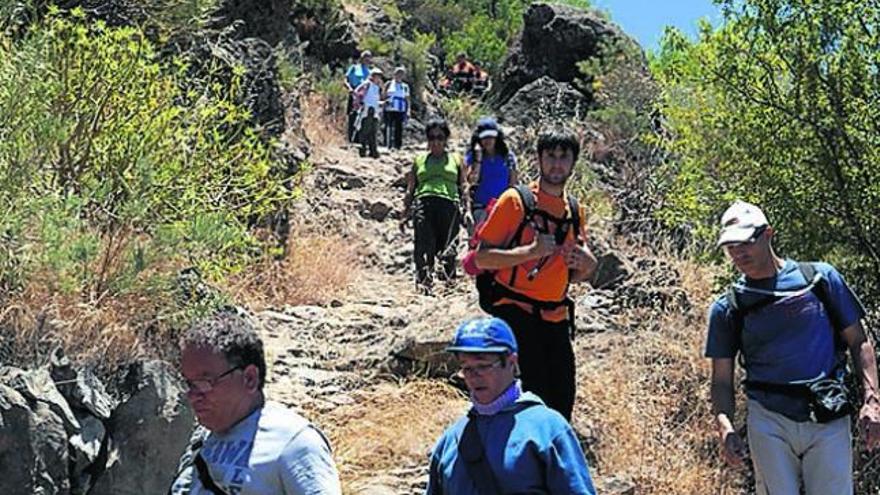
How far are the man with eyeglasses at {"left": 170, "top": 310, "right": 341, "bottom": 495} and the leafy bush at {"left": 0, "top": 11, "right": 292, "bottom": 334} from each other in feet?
11.0

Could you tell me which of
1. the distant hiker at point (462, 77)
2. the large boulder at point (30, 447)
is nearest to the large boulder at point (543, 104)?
the distant hiker at point (462, 77)

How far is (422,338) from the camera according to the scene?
8742mm

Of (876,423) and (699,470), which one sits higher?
(876,423)

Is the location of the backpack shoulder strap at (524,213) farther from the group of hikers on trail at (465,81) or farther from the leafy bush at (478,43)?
the leafy bush at (478,43)

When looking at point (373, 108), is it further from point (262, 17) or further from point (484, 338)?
point (484, 338)

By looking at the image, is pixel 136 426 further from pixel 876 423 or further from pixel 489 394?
pixel 876 423

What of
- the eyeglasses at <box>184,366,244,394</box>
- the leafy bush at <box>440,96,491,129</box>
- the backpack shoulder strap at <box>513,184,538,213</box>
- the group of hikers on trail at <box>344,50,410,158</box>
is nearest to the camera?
the eyeglasses at <box>184,366,244,394</box>

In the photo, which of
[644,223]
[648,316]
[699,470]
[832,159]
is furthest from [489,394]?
[644,223]

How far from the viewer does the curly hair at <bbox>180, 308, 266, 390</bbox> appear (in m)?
3.36

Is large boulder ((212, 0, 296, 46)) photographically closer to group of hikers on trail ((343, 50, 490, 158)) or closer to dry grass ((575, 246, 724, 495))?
group of hikers on trail ((343, 50, 490, 158))

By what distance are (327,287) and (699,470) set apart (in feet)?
15.3

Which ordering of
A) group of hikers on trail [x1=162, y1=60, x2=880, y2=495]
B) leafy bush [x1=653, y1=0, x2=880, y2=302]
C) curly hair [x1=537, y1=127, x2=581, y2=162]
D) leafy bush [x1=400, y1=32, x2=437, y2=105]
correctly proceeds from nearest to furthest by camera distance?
1. group of hikers on trail [x1=162, y1=60, x2=880, y2=495]
2. curly hair [x1=537, y1=127, x2=581, y2=162]
3. leafy bush [x1=653, y1=0, x2=880, y2=302]
4. leafy bush [x1=400, y1=32, x2=437, y2=105]

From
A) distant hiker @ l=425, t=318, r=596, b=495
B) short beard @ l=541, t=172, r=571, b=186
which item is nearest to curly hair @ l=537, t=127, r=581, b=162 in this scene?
short beard @ l=541, t=172, r=571, b=186

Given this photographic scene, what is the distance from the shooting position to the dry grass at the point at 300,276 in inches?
421
